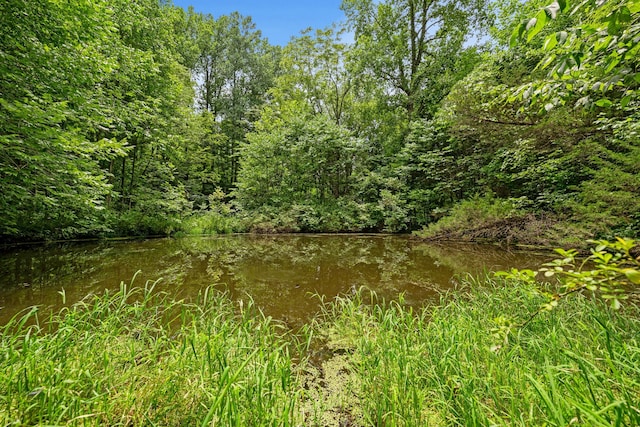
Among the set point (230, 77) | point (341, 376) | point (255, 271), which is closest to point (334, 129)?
point (255, 271)

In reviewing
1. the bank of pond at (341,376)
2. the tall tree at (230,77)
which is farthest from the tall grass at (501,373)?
the tall tree at (230,77)

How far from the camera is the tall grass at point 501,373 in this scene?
101 centimetres

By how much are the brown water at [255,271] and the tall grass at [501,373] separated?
47.8 inches

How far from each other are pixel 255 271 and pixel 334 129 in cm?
816

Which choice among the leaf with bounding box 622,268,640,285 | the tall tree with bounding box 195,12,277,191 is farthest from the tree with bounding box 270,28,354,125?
the leaf with bounding box 622,268,640,285

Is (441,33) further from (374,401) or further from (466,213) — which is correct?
(374,401)

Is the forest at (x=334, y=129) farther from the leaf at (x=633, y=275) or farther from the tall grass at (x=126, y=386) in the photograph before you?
the tall grass at (x=126, y=386)

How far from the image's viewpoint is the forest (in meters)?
3.78

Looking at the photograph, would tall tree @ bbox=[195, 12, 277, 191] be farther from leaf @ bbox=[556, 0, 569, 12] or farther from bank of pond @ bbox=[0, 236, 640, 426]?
leaf @ bbox=[556, 0, 569, 12]

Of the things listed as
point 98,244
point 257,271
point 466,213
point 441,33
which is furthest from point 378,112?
point 98,244

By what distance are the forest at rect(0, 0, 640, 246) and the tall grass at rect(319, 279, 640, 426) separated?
1.38 metres

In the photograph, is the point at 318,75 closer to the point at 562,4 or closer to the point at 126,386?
the point at 562,4

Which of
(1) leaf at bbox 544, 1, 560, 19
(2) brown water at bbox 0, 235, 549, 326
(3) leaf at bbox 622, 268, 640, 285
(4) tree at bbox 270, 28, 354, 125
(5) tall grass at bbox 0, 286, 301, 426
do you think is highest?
(4) tree at bbox 270, 28, 354, 125

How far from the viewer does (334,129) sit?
11258 millimetres
